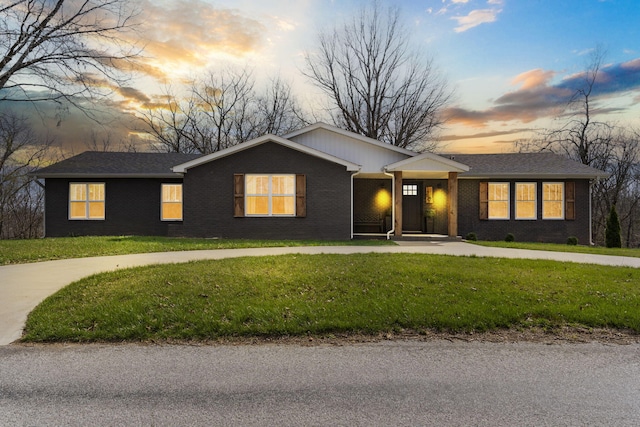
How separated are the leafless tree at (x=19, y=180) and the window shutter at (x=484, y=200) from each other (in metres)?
26.8

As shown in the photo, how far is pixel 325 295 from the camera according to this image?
6.18 m

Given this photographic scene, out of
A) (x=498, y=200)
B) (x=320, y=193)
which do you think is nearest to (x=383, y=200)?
(x=320, y=193)

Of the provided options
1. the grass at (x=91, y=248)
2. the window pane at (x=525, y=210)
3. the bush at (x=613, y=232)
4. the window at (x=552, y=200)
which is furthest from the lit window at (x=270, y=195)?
the bush at (x=613, y=232)

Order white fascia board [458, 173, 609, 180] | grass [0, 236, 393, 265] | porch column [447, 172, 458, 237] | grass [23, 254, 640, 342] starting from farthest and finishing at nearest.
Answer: white fascia board [458, 173, 609, 180] < porch column [447, 172, 458, 237] < grass [0, 236, 393, 265] < grass [23, 254, 640, 342]

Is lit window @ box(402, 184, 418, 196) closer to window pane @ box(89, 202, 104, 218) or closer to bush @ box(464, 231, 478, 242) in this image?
bush @ box(464, 231, 478, 242)

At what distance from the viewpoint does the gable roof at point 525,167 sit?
1742cm

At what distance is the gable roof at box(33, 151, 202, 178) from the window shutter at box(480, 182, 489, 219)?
45.9 ft

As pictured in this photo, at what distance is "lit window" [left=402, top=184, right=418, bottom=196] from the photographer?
19.0 meters

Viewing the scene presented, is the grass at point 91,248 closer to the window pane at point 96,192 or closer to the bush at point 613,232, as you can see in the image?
the window pane at point 96,192

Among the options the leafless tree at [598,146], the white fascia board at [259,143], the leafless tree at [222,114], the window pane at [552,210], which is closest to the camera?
the white fascia board at [259,143]

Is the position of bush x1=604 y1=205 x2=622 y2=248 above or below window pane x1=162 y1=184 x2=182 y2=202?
below

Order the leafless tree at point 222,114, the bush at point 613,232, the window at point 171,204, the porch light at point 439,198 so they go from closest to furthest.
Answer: the bush at point 613,232, the window at point 171,204, the porch light at point 439,198, the leafless tree at point 222,114

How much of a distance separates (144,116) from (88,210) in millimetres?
15626

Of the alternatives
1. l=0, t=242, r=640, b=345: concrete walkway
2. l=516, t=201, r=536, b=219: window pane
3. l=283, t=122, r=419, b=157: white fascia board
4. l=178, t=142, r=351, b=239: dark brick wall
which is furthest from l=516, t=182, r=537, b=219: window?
l=178, t=142, r=351, b=239: dark brick wall
